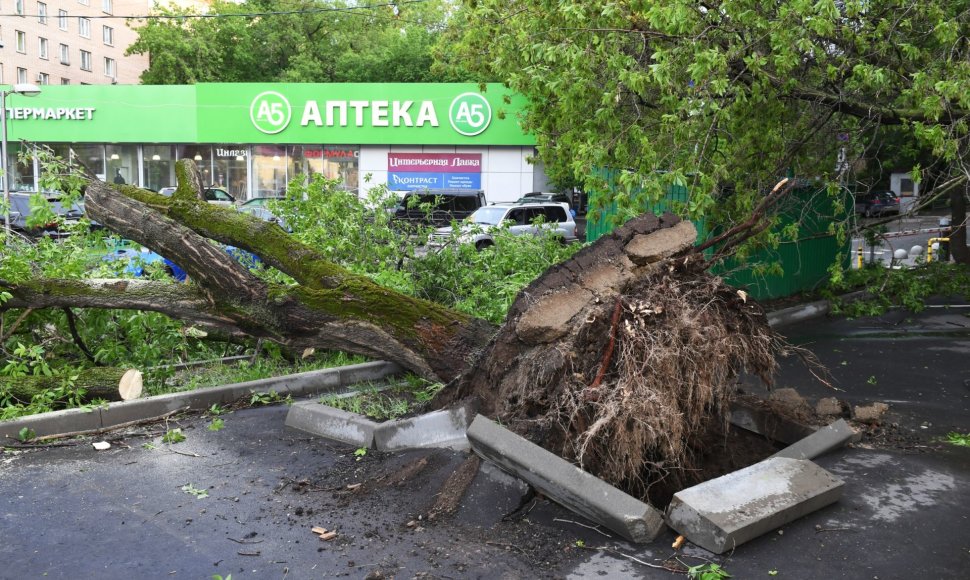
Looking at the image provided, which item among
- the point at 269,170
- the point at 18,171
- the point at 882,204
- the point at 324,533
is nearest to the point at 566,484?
the point at 324,533

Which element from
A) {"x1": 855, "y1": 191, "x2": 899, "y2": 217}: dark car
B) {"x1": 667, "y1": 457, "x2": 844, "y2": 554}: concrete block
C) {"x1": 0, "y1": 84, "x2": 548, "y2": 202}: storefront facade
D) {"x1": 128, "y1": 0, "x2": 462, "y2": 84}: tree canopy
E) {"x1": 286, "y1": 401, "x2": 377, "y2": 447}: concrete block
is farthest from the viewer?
{"x1": 128, "y1": 0, "x2": 462, "y2": 84}: tree canopy

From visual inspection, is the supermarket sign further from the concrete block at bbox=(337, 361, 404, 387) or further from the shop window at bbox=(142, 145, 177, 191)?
the concrete block at bbox=(337, 361, 404, 387)

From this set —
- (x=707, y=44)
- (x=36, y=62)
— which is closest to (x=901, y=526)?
(x=707, y=44)

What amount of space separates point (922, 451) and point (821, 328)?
20.6ft

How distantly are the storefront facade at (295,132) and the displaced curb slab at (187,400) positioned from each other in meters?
25.1

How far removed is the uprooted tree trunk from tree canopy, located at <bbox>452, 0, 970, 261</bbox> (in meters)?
2.35

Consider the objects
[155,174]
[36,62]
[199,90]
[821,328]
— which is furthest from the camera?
[36,62]

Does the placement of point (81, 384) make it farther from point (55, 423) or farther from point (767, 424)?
point (767, 424)

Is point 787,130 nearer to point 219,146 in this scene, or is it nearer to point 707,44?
point 707,44

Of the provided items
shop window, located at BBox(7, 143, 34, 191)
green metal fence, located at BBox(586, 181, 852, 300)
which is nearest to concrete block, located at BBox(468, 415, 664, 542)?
green metal fence, located at BBox(586, 181, 852, 300)

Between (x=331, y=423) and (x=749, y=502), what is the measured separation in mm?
3270

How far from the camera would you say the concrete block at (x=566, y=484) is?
4.49m

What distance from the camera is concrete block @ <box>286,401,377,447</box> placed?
616 centimetres

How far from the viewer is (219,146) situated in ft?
117
